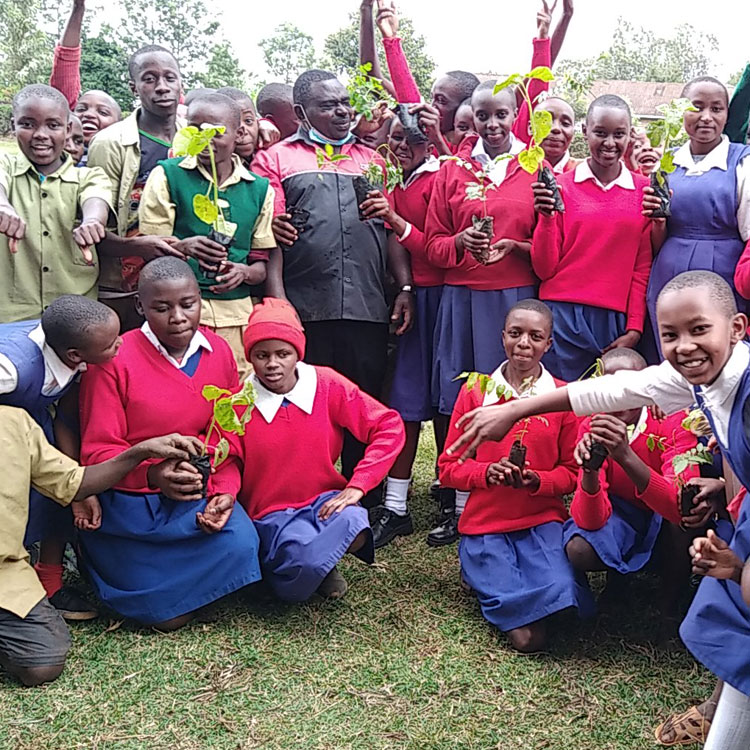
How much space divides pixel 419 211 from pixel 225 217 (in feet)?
3.37

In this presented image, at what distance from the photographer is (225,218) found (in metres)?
4.16

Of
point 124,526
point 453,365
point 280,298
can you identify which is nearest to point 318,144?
point 280,298

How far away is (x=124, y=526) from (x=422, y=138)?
2349 millimetres

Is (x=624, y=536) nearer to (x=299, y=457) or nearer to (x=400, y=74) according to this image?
(x=299, y=457)

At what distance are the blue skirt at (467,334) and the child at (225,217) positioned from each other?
0.92 metres

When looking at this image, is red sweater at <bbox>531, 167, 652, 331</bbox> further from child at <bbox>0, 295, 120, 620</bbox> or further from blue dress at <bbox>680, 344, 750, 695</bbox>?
child at <bbox>0, 295, 120, 620</bbox>

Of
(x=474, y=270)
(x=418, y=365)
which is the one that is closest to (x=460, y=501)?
(x=418, y=365)

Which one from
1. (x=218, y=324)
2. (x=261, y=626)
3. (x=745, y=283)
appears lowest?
(x=261, y=626)

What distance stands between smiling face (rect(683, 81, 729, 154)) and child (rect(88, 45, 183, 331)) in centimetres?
236

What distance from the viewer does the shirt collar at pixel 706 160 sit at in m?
3.97

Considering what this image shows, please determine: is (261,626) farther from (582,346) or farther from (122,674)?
(582,346)

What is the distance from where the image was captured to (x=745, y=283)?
12.2 feet

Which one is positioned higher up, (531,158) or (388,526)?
(531,158)

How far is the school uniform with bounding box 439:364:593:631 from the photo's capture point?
357 cm
